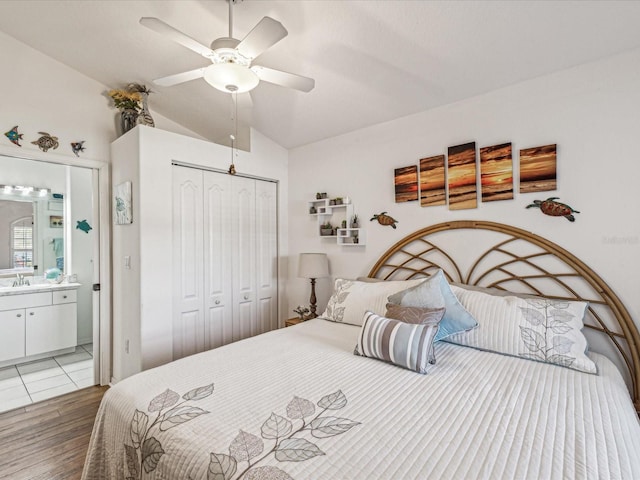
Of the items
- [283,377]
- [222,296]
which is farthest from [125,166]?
[283,377]

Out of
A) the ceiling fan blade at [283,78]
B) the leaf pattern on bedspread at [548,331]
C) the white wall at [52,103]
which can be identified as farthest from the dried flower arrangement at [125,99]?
the leaf pattern on bedspread at [548,331]

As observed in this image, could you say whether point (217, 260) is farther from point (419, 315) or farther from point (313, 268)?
point (419, 315)

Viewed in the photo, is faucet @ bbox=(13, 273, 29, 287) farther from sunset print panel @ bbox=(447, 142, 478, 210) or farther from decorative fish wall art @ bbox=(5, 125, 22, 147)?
sunset print panel @ bbox=(447, 142, 478, 210)

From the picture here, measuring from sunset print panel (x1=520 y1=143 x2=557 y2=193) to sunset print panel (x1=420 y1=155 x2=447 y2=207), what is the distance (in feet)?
1.80

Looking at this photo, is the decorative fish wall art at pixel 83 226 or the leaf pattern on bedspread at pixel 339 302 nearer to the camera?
the leaf pattern on bedspread at pixel 339 302

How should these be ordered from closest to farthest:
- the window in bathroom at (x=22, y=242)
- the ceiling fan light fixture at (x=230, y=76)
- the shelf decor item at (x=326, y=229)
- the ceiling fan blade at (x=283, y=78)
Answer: the ceiling fan light fixture at (x=230, y=76) < the ceiling fan blade at (x=283, y=78) < the shelf decor item at (x=326, y=229) < the window in bathroom at (x=22, y=242)

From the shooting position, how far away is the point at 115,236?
296 centimetres

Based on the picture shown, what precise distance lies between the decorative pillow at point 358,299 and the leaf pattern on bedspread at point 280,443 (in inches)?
Result: 44.8

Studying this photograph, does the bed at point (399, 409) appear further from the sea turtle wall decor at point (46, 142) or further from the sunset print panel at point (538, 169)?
the sea turtle wall decor at point (46, 142)

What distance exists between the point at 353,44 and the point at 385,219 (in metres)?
1.40

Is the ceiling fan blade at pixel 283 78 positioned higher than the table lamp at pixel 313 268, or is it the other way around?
the ceiling fan blade at pixel 283 78

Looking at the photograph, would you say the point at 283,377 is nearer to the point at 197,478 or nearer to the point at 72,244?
the point at 197,478

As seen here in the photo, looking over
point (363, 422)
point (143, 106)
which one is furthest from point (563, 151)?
point (143, 106)

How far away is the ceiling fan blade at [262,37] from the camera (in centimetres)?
141
